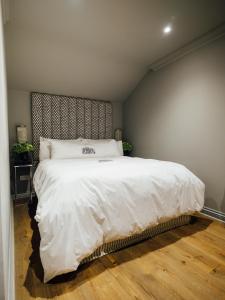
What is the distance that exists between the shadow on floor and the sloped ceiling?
2.40 meters

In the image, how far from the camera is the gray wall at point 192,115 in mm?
2350

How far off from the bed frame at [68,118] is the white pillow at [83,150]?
17.2 inches

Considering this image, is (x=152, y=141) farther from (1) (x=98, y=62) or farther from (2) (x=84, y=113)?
(1) (x=98, y=62)

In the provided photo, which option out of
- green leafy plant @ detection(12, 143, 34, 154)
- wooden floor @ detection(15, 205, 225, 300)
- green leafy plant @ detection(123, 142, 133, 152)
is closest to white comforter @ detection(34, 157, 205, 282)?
wooden floor @ detection(15, 205, 225, 300)

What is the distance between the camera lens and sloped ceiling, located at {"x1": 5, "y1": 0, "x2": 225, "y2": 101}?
6.40ft

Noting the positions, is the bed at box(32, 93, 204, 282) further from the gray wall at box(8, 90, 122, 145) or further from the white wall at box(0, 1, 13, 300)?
the gray wall at box(8, 90, 122, 145)

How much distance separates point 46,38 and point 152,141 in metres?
2.35

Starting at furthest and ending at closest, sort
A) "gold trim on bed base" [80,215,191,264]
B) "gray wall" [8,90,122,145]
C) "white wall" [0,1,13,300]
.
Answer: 1. "gray wall" [8,90,122,145]
2. "gold trim on bed base" [80,215,191,264]
3. "white wall" [0,1,13,300]

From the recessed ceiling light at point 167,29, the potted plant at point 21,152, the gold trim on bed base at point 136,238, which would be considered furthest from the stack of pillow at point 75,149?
the recessed ceiling light at point 167,29

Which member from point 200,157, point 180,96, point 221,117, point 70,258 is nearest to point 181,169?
point 200,157

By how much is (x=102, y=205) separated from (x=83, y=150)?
5.61 feet

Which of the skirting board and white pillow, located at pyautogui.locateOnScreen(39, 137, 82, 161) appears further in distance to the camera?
white pillow, located at pyautogui.locateOnScreen(39, 137, 82, 161)

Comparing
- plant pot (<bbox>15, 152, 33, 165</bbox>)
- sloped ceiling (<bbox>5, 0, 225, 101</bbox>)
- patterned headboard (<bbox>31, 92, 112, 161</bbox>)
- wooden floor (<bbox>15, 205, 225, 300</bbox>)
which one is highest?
sloped ceiling (<bbox>5, 0, 225, 101</bbox>)

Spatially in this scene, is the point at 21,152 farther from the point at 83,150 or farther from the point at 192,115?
the point at 192,115
